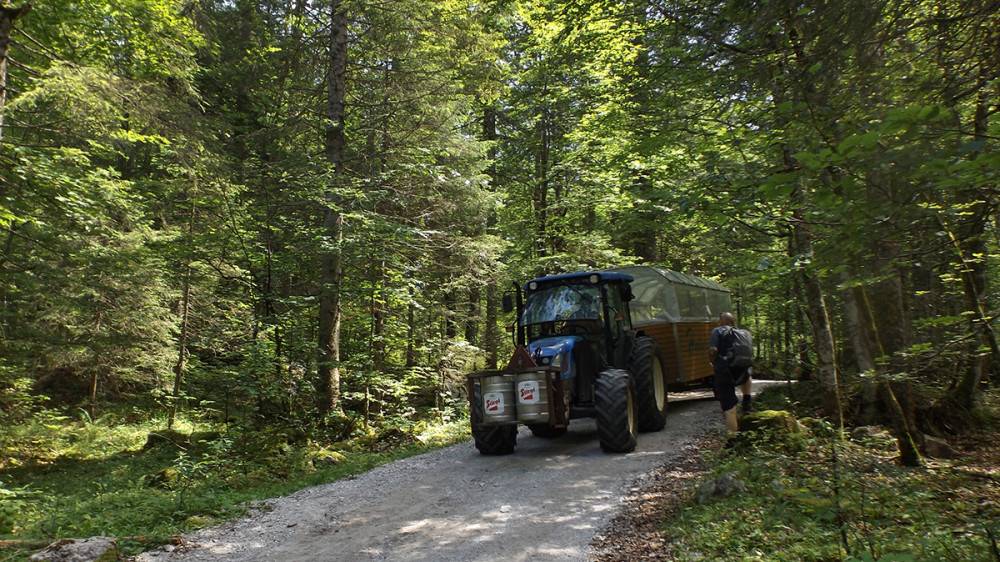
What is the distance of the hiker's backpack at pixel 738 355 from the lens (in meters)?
8.06

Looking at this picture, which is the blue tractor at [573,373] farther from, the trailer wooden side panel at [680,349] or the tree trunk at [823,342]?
the tree trunk at [823,342]

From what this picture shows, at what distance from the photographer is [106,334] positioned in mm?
9828

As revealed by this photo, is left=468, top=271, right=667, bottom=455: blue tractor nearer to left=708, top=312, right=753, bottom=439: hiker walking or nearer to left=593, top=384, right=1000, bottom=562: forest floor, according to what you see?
left=708, top=312, right=753, bottom=439: hiker walking

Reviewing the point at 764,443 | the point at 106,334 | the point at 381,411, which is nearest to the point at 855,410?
the point at 764,443

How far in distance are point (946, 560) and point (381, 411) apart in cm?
1098

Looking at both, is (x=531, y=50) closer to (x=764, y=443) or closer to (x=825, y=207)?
(x=764, y=443)

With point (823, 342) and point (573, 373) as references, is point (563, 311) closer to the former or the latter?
point (573, 373)

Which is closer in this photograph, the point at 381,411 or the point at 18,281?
the point at 18,281

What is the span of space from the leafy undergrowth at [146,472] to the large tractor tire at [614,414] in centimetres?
351

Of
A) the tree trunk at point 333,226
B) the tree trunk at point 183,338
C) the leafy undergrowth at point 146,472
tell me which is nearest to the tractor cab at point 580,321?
the leafy undergrowth at point 146,472

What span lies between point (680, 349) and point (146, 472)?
380 inches

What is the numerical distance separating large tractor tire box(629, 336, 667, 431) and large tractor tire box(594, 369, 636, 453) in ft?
3.74

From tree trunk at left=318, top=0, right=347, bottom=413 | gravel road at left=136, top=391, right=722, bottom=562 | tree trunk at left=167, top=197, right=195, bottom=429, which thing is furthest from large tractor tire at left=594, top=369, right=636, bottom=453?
tree trunk at left=167, top=197, right=195, bottom=429

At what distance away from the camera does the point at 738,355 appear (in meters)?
8.06
